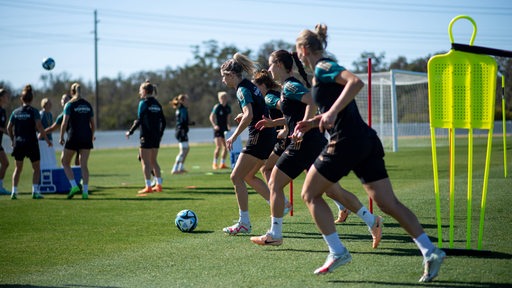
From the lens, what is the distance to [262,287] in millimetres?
5543

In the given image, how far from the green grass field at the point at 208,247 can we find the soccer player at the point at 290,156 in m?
0.27

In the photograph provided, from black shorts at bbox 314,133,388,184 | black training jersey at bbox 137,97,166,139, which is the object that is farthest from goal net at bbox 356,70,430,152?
black shorts at bbox 314,133,388,184

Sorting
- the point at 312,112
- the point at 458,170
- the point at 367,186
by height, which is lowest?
the point at 458,170

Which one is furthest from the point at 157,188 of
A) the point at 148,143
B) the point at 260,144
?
the point at 260,144

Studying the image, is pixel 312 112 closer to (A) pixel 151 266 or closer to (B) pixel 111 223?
(A) pixel 151 266

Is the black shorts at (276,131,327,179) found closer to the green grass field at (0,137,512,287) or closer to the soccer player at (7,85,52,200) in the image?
the green grass field at (0,137,512,287)

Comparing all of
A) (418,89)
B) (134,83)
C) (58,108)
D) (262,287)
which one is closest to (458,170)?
(262,287)

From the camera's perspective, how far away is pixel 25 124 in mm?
13992

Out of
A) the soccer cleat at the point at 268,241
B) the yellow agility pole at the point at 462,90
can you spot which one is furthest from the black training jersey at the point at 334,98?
the soccer cleat at the point at 268,241

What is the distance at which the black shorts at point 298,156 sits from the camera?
707cm

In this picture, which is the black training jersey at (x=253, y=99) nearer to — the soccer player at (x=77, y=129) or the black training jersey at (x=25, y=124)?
the soccer player at (x=77, y=129)

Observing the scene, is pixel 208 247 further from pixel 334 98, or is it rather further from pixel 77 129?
pixel 77 129

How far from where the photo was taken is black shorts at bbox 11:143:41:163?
13992 mm

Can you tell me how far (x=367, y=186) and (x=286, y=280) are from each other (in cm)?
112
